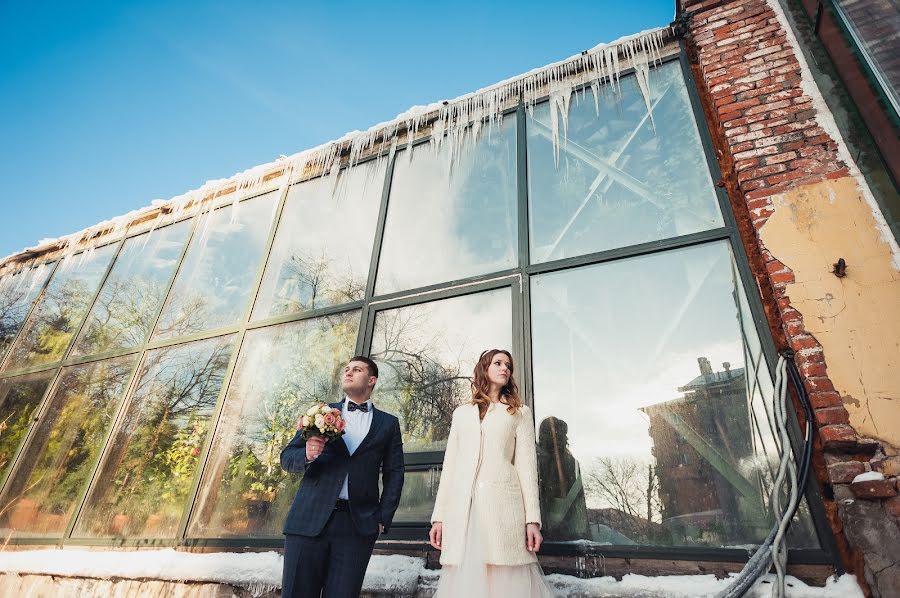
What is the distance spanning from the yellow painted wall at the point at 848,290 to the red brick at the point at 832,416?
0.09 feet

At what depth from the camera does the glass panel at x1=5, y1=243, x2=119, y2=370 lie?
5.39 m

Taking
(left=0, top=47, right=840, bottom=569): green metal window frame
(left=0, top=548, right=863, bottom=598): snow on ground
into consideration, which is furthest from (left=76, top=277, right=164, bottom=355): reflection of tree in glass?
(left=0, top=548, right=863, bottom=598): snow on ground

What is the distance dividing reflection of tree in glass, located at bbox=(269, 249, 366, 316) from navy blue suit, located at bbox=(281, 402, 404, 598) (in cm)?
184

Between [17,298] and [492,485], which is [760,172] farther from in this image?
[17,298]

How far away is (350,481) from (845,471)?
2.14 metres

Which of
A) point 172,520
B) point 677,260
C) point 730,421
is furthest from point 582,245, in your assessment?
point 172,520

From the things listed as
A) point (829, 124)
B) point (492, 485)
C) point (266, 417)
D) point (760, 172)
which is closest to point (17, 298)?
point (266, 417)

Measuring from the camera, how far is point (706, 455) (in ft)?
7.39

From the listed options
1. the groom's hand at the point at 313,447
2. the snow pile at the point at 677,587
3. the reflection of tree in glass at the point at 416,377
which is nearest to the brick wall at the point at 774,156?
the snow pile at the point at 677,587

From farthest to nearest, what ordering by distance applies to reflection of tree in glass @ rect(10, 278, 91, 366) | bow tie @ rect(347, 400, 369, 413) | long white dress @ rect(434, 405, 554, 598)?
1. reflection of tree in glass @ rect(10, 278, 91, 366)
2. bow tie @ rect(347, 400, 369, 413)
3. long white dress @ rect(434, 405, 554, 598)

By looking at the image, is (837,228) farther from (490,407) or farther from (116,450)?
(116,450)

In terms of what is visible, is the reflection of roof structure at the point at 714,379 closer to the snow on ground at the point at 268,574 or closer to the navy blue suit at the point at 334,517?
the snow on ground at the point at 268,574

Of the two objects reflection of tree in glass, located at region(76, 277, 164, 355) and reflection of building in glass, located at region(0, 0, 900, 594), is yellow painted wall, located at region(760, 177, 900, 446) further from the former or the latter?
reflection of tree in glass, located at region(76, 277, 164, 355)

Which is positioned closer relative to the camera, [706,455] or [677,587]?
[677,587]
